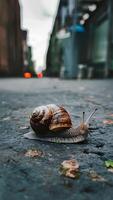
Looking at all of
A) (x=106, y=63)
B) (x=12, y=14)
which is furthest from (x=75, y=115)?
(x=12, y=14)

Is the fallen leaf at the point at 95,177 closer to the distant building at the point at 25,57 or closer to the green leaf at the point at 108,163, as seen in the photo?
the green leaf at the point at 108,163

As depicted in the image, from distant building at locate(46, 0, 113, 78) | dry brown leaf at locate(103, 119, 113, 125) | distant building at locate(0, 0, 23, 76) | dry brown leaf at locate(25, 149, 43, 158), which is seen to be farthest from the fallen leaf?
distant building at locate(0, 0, 23, 76)

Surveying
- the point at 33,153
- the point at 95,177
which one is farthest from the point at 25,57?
A: the point at 95,177

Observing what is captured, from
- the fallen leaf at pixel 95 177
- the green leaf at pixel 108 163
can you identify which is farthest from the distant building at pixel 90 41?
the fallen leaf at pixel 95 177

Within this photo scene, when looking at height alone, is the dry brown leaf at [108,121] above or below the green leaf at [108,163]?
below

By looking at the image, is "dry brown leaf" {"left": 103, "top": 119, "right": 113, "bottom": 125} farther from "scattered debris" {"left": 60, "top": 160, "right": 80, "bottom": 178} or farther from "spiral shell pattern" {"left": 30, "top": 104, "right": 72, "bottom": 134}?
"scattered debris" {"left": 60, "top": 160, "right": 80, "bottom": 178}

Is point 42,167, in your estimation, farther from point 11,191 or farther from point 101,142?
point 101,142
